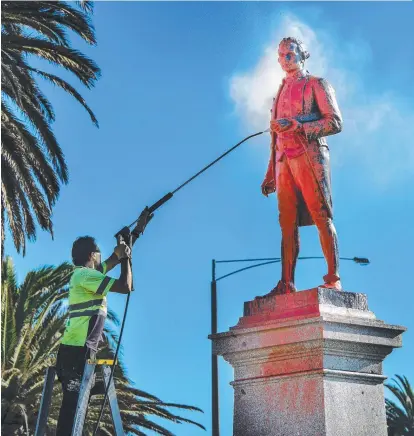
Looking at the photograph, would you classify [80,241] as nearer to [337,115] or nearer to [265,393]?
[265,393]

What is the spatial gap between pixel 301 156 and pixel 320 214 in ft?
1.96

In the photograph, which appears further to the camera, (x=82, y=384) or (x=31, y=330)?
(x=31, y=330)

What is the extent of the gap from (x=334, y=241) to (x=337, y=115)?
1170mm

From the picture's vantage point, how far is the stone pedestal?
25.0ft

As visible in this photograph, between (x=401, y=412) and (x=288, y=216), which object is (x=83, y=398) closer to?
(x=288, y=216)

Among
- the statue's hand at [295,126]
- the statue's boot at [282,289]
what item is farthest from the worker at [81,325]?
the statue's hand at [295,126]

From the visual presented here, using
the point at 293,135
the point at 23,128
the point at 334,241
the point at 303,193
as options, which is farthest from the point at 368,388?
the point at 23,128

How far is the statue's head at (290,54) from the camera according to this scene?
886 cm

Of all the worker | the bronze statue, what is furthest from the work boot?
the worker

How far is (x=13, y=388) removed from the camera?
23.8 metres

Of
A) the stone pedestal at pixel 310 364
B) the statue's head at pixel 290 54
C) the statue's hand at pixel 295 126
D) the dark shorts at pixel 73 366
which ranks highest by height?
the statue's head at pixel 290 54

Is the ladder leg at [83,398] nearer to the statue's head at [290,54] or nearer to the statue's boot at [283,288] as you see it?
the statue's boot at [283,288]

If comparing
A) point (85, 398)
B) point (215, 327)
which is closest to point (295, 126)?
point (85, 398)

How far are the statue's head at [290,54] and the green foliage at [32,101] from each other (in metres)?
10.1
